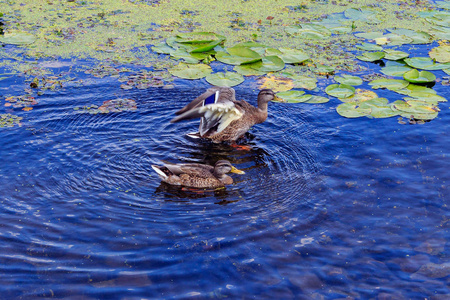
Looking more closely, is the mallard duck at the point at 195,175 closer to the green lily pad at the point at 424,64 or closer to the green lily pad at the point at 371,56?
the green lily pad at the point at 371,56

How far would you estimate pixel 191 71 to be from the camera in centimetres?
1086

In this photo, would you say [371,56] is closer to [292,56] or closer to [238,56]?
[292,56]

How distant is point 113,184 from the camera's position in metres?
7.36

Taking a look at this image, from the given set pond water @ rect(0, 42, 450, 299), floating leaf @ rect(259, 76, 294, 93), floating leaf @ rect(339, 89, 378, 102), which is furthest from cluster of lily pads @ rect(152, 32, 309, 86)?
floating leaf @ rect(339, 89, 378, 102)

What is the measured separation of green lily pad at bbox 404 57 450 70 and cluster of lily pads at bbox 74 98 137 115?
6.48 metres

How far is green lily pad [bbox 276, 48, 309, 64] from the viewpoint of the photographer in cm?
1143

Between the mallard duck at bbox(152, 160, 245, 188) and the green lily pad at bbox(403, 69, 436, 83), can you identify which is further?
the green lily pad at bbox(403, 69, 436, 83)

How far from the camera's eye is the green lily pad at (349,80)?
34.5 feet

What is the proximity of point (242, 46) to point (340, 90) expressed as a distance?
2856 millimetres

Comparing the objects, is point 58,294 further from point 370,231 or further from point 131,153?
point 370,231

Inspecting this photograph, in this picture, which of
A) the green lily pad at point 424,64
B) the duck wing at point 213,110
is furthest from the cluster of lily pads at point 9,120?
the green lily pad at point 424,64

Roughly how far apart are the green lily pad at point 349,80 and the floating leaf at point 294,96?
103 cm

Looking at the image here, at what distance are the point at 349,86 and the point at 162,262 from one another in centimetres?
628

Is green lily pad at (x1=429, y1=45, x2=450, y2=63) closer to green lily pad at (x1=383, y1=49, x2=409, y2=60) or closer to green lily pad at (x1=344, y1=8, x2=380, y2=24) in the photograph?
green lily pad at (x1=383, y1=49, x2=409, y2=60)
